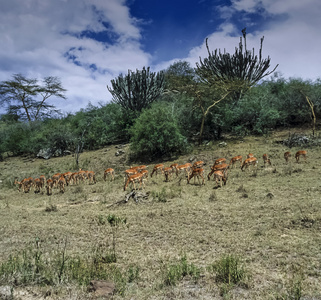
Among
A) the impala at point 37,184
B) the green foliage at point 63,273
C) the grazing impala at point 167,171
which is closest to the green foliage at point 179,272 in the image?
the green foliage at point 63,273

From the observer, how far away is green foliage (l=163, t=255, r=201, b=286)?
402 centimetres

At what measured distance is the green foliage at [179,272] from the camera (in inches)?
158

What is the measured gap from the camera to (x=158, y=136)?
706 inches

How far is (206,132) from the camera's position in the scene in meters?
21.4

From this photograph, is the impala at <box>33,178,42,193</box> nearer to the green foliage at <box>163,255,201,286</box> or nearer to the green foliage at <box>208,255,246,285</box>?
the green foliage at <box>163,255,201,286</box>

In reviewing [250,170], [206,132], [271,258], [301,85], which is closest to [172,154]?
[206,132]

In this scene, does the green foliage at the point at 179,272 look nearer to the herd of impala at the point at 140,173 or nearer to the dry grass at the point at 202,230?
the dry grass at the point at 202,230

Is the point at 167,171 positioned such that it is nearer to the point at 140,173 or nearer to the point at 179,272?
the point at 140,173

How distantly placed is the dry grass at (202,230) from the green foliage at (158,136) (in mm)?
6497

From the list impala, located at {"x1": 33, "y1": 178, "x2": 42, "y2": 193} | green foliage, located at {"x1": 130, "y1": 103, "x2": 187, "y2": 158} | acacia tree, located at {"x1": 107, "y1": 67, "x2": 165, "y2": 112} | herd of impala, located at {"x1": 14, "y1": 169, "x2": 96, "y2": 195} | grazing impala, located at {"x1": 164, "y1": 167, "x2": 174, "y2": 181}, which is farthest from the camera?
acacia tree, located at {"x1": 107, "y1": 67, "x2": 165, "y2": 112}

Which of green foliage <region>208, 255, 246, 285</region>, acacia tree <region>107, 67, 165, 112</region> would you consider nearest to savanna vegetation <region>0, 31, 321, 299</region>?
green foliage <region>208, 255, 246, 285</region>

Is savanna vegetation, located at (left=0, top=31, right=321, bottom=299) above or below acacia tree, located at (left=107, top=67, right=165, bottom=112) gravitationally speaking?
below

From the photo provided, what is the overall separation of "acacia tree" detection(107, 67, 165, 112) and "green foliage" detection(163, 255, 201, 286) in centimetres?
2131

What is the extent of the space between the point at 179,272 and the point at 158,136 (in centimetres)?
1406
